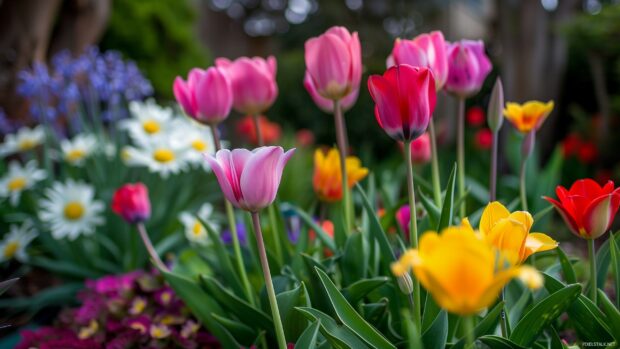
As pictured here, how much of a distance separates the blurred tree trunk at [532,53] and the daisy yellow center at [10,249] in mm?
3803

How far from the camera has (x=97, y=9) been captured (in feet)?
9.91

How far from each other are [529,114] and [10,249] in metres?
1.73

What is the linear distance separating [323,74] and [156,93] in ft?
11.4

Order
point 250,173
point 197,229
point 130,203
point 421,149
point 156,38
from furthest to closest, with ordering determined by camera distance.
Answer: point 156,38, point 197,229, point 421,149, point 130,203, point 250,173

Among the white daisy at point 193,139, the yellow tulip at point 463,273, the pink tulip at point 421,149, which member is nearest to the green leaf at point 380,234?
the yellow tulip at point 463,273

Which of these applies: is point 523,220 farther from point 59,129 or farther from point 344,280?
point 59,129

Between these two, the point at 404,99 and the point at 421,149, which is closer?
the point at 404,99

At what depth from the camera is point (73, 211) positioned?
1941 millimetres

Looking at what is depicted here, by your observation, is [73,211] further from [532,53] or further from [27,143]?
[532,53]

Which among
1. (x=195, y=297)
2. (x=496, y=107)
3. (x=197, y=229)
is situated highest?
(x=496, y=107)

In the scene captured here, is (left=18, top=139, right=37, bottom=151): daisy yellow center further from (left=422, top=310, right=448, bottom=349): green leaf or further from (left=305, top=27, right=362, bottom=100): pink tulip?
(left=422, top=310, right=448, bottom=349): green leaf

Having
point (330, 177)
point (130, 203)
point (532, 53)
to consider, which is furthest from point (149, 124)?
point (532, 53)

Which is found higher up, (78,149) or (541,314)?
(78,149)

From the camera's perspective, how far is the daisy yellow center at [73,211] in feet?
6.36
